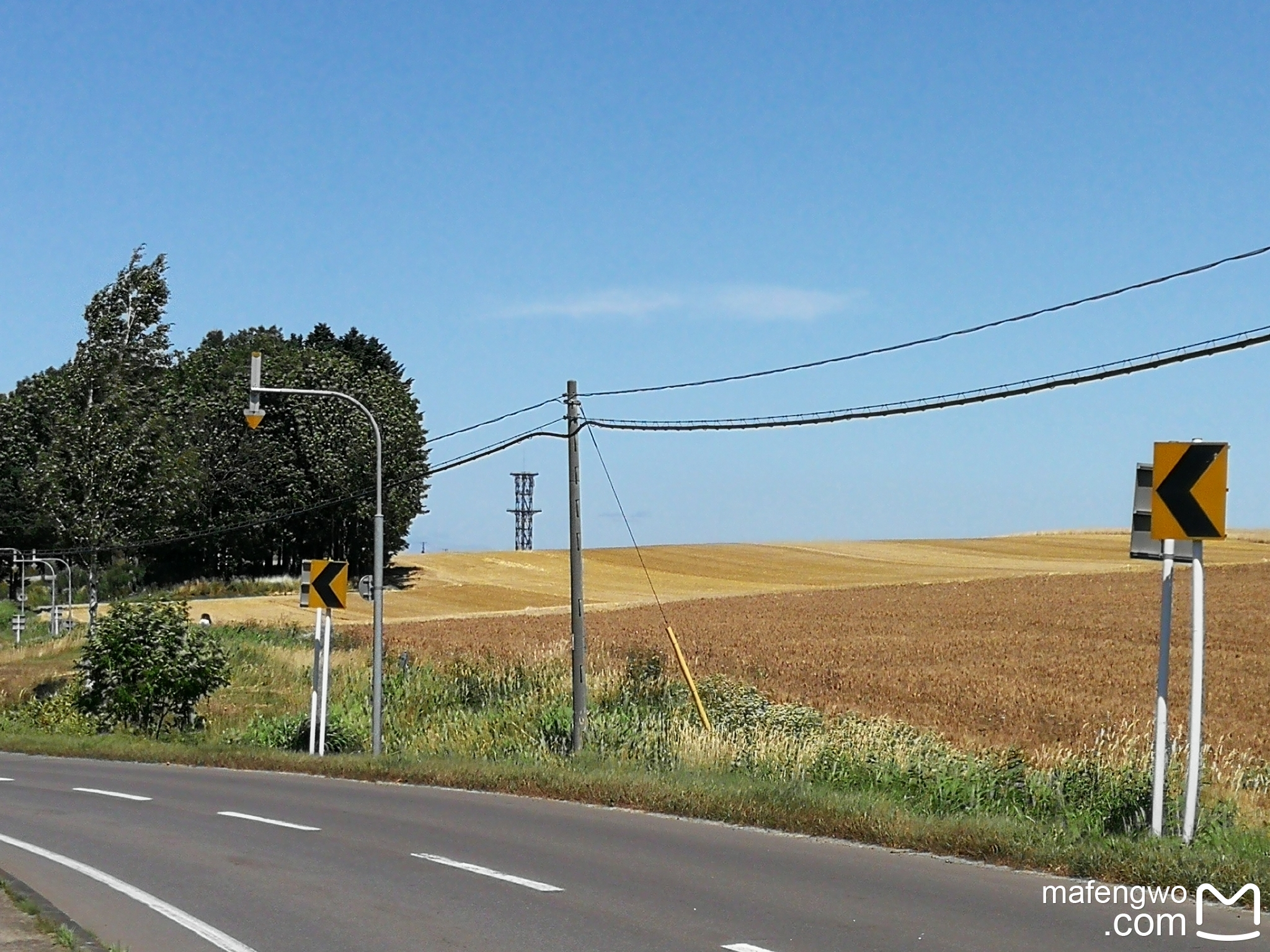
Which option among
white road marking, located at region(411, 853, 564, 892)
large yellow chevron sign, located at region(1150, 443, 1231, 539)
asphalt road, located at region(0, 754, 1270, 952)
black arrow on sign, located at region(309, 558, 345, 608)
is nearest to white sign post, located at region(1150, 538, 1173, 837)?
large yellow chevron sign, located at region(1150, 443, 1231, 539)

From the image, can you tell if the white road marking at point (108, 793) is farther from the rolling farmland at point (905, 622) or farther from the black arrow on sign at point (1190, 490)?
the black arrow on sign at point (1190, 490)

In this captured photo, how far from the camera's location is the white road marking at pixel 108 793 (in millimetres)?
19438

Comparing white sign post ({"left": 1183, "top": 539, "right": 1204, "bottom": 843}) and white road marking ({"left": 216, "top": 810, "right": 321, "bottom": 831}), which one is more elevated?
white sign post ({"left": 1183, "top": 539, "right": 1204, "bottom": 843})

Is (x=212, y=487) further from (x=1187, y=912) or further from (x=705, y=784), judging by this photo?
(x=1187, y=912)

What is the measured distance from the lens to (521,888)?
1091cm

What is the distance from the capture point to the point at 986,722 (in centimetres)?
2605

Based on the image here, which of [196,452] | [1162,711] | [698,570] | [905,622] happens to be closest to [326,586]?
[1162,711]

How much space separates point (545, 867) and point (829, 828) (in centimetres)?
293

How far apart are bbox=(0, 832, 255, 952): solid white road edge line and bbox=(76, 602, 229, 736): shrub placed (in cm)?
1847

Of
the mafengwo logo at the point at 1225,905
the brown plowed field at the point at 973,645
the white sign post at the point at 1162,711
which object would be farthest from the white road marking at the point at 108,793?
the mafengwo logo at the point at 1225,905

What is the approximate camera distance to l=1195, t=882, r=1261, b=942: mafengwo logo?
847 cm

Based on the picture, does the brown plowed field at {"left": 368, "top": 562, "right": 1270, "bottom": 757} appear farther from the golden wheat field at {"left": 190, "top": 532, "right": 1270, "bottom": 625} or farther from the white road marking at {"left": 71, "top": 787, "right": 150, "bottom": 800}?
the white road marking at {"left": 71, "top": 787, "right": 150, "bottom": 800}

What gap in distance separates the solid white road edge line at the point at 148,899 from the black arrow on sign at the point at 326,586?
12272mm

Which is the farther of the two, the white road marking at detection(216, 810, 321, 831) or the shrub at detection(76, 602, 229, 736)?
the shrub at detection(76, 602, 229, 736)
